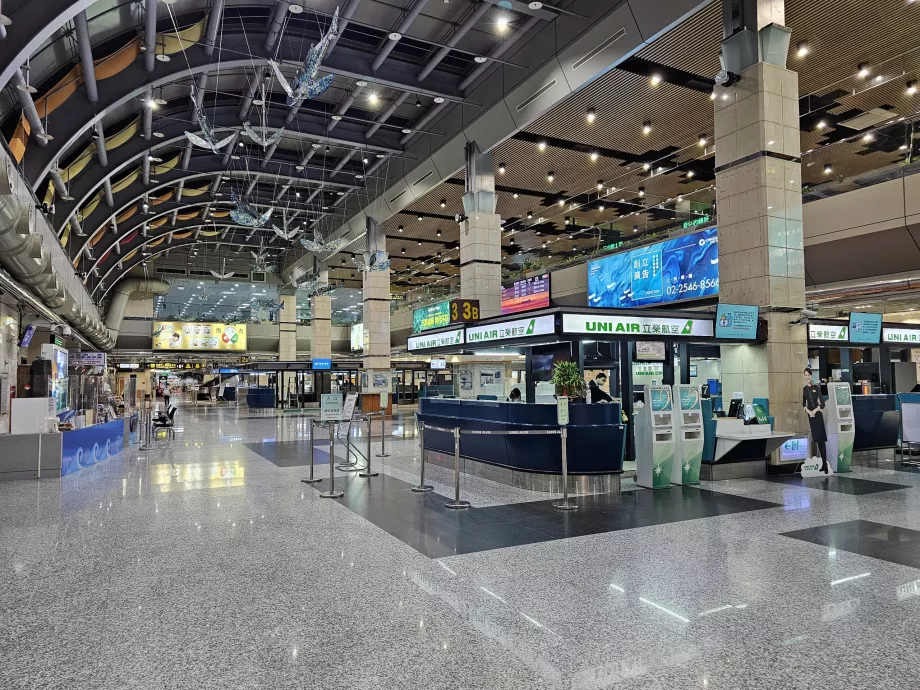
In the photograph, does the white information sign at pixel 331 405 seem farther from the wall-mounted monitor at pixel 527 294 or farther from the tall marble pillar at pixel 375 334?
the tall marble pillar at pixel 375 334

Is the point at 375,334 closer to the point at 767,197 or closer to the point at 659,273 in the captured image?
the point at 659,273

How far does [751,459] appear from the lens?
9047mm

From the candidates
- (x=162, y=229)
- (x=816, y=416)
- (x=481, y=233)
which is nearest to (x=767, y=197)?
(x=816, y=416)

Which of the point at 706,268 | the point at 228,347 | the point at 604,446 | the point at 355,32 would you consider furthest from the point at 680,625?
the point at 228,347

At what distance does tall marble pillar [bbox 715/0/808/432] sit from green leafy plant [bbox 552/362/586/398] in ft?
11.3

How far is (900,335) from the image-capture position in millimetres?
12352

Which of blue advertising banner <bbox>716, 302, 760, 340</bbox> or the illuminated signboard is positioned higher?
the illuminated signboard

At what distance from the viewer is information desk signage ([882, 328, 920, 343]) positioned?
1217cm

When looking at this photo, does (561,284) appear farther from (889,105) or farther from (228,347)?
(228,347)

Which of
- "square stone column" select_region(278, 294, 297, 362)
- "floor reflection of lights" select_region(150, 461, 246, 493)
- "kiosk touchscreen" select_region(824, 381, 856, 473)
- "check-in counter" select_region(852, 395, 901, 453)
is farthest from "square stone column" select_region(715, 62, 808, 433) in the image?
"square stone column" select_region(278, 294, 297, 362)

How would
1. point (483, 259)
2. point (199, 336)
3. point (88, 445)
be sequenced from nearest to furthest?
point (88, 445) < point (483, 259) < point (199, 336)

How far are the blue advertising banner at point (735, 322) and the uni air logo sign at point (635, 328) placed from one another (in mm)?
432

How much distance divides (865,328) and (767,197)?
4101 mm

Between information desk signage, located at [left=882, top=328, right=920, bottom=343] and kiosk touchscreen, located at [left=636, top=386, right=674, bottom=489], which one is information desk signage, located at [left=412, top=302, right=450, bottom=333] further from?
information desk signage, located at [left=882, top=328, right=920, bottom=343]
